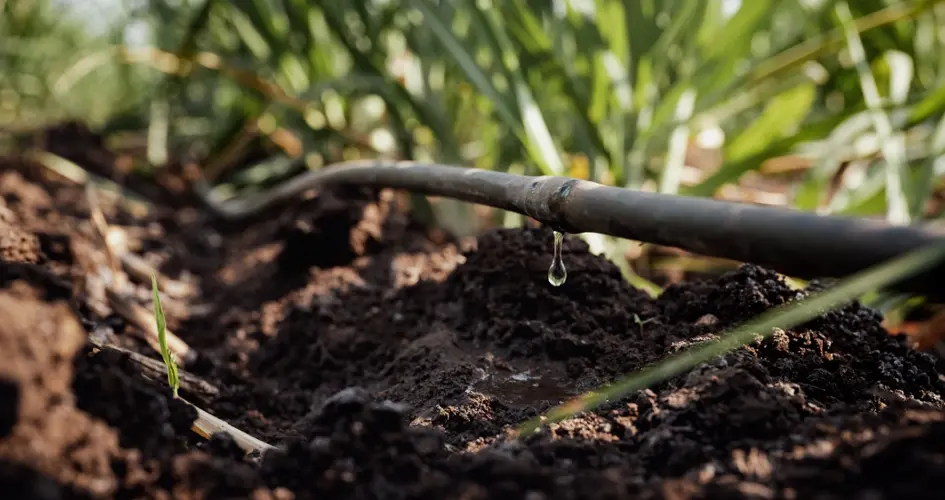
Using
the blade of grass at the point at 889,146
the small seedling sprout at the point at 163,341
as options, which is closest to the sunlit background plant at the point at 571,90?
the blade of grass at the point at 889,146

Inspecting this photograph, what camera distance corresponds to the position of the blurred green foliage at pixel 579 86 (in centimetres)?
164

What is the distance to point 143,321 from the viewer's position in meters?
1.18

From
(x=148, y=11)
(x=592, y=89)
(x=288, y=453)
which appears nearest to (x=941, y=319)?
(x=592, y=89)

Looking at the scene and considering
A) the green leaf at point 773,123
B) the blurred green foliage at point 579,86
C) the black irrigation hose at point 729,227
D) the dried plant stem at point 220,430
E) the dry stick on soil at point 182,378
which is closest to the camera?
the black irrigation hose at point 729,227

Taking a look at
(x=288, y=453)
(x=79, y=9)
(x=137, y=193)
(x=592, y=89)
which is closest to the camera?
(x=288, y=453)

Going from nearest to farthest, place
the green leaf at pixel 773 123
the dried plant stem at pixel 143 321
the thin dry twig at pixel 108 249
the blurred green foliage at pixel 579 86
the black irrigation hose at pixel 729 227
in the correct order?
the black irrigation hose at pixel 729 227 → the dried plant stem at pixel 143 321 → the thin dry twig at pixel 108 249 → the blurred green foliage at pixel 579 86 → the green leaf at pixel 773 123

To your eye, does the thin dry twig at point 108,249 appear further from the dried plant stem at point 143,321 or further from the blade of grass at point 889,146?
the blade of grass at point 889,146

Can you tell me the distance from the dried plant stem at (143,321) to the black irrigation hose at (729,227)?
0.57 metres

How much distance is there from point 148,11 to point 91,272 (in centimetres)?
178

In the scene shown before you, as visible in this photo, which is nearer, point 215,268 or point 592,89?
point 592,89

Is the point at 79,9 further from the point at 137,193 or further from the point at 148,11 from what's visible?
the point at 137,193

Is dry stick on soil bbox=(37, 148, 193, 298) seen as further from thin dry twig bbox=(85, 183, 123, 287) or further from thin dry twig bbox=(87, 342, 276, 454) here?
thin dry twig bbox=(87, 342, 276, 454)

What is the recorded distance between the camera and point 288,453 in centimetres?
67

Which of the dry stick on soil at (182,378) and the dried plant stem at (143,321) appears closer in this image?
the dry stick on soil at (182,378)
